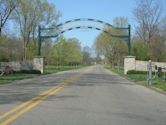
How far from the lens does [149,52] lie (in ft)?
232

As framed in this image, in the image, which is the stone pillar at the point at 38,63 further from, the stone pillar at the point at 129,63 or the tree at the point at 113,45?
the tree at the point at 113,45

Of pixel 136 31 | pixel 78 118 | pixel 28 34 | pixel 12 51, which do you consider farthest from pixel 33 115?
pixel 12 51

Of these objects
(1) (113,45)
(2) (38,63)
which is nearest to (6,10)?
(2) (38,63)

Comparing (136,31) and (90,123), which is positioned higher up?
(136,31)

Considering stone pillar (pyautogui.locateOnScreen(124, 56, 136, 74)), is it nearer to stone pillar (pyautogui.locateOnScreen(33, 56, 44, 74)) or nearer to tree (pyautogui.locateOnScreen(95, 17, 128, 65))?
stone pillar (pyautogui.locateOnScreen(33, 56, 44, 74))

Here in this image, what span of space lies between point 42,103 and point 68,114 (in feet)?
12.1

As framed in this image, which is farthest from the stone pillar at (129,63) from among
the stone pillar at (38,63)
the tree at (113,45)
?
the tree at (113,45)

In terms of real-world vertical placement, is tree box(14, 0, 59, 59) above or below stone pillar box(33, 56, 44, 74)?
above

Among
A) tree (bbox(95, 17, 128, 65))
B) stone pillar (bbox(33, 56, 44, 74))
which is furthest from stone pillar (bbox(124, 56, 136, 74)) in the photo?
tree (bbox(95, 17, 128, 65))

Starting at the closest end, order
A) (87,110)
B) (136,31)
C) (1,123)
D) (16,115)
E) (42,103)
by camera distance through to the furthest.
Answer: (1,123), (16,115), (87,110), (42,103), (136,31)

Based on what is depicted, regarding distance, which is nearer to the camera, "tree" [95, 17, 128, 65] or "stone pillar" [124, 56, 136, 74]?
"stone pillar" [124, 56, 136, 74]

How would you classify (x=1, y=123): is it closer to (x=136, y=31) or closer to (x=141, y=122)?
(x=141, y=122)

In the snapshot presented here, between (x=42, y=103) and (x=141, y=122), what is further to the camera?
(x=42, y=103)

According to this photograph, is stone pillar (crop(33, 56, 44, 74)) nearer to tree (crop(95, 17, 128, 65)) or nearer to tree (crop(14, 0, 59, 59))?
tree (crop(14, 0, 59, 59))
